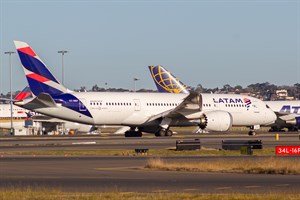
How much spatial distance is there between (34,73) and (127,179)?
140 feet

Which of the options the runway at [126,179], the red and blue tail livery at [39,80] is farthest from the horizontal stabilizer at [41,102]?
the runway at [126,179]

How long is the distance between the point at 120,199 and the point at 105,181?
652 cm

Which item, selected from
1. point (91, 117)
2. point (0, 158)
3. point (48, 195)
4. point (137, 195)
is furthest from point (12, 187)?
point (91, 117)

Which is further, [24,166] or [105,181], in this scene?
[24,166]

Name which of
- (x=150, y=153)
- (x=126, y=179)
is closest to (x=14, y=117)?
(x=150, y=153)

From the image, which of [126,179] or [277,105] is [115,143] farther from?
[277,105]

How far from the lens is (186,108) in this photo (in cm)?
7438

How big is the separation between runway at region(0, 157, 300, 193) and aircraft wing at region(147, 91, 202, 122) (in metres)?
35.4

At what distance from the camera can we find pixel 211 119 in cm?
7475

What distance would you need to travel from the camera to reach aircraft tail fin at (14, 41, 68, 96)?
70.8 meters

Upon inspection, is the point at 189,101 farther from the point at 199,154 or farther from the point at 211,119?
the point at 199,154

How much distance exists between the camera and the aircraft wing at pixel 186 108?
2911 inches

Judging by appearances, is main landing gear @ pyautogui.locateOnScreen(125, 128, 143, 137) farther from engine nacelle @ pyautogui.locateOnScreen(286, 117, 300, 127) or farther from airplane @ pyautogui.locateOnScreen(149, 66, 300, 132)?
engine nacelle @ pyautogui.locateOnScreen(286, 117, 300, 127)

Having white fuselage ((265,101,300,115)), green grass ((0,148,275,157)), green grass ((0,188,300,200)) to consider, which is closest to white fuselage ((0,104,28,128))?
white fuselage ((265,101,300,115))
